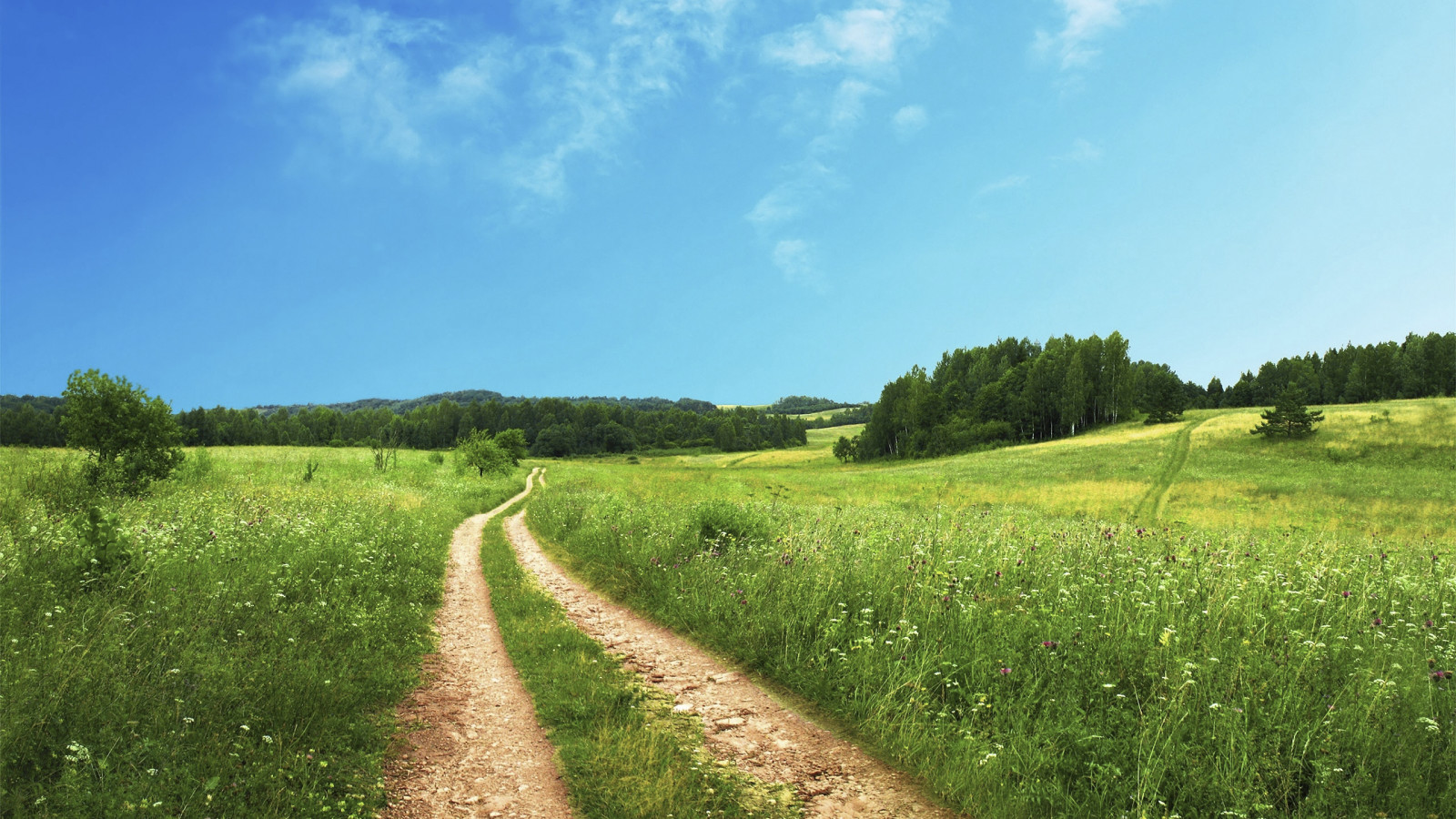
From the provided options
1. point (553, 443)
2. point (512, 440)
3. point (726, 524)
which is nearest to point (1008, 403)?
point (512, 440)

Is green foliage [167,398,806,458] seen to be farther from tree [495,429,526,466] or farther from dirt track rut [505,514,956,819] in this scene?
dirt track rut [505,514,956,819]

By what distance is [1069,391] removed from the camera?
88.6 m

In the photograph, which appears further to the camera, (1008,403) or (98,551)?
(1008,403)

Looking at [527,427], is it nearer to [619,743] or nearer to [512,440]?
[512,440]

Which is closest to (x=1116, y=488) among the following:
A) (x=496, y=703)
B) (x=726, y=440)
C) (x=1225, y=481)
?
(x=1225, y=481)

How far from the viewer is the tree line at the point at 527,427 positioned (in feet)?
341

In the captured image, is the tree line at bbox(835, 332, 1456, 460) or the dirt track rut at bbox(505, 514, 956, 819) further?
the tree line at bbox(835, 332, 1456, 460)

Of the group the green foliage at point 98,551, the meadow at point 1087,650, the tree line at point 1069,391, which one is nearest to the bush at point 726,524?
the meadow at point 1087,650

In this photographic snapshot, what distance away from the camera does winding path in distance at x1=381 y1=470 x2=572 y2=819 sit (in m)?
4.50

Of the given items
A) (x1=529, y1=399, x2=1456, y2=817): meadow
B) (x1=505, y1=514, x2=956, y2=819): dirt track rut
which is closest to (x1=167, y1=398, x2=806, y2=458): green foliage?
(x1=529, y1=399, x2=1456, y2=817): meadow

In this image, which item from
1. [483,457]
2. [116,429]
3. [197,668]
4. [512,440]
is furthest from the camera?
[512,440]

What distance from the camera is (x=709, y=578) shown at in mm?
9656

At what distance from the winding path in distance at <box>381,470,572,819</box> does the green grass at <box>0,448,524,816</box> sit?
0.92 feet

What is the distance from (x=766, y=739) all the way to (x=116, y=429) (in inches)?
802
